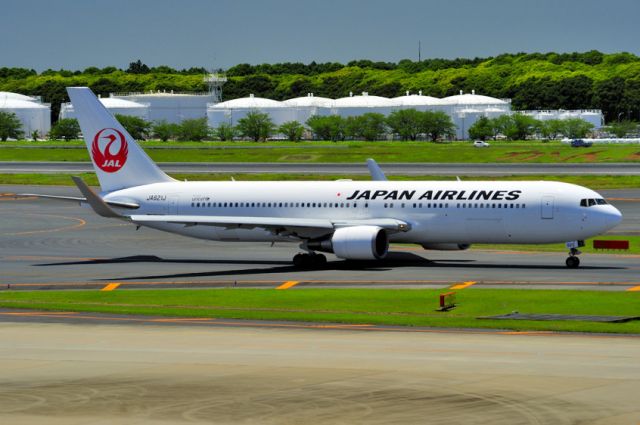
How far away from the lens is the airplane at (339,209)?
5772 cm

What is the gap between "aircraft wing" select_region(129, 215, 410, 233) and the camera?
198 feet

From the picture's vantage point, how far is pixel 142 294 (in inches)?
1988

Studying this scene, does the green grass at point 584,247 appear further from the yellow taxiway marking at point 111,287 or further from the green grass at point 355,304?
the yellow taxiway marking at point 111,287

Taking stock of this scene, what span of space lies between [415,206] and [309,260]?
6.31 metres

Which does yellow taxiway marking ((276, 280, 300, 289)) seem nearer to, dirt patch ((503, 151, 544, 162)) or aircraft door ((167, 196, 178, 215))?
aircraft door ((167, 196, 178, 215))

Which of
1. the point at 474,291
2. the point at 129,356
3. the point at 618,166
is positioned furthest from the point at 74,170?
the point at 129,356

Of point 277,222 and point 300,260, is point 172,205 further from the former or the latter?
point 300,260

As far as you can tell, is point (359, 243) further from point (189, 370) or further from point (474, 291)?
point (189, 370)

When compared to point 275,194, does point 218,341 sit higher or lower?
lower

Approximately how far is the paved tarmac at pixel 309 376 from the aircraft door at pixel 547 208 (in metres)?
20.6

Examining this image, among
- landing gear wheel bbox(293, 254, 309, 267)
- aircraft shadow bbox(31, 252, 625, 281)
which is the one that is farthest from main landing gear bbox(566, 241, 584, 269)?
landing gear wheel bbox(293, 254, 309, 267)

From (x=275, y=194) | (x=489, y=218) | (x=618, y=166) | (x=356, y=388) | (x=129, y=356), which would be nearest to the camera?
(x=356, y=388)

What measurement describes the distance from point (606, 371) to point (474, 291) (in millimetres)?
18004

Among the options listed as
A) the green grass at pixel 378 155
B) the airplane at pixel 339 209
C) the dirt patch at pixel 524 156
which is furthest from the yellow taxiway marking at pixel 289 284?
the dirt patch at pixel 524 156
